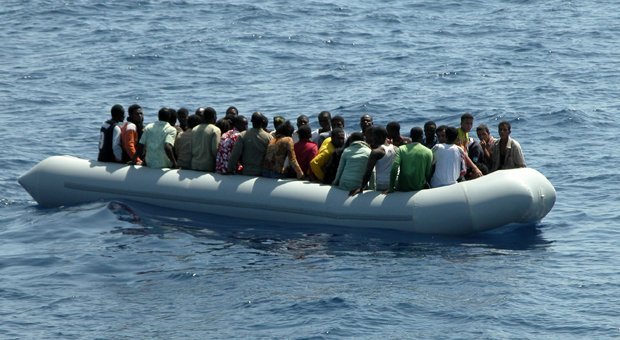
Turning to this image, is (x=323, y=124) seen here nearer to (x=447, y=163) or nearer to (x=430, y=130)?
(x=430, y=130)

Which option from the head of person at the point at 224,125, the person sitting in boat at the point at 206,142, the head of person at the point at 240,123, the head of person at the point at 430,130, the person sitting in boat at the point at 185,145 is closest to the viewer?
the head of person at the point at 430,130

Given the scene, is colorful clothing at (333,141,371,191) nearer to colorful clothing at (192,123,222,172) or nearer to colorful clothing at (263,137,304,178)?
colorful clothing at (263,137,304,178)

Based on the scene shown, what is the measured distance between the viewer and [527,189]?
1844 cm

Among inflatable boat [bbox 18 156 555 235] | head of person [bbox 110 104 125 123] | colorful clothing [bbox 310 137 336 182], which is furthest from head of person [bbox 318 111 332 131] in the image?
head of person [bbox 110 104 125 123]

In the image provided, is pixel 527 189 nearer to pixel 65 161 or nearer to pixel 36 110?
pixel 65 161

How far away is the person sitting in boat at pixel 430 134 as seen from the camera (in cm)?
1930

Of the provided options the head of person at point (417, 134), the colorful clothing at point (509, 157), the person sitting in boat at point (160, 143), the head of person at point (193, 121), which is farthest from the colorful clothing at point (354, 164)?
the person sitting in boat at point (160, 143)

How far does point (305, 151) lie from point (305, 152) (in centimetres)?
2

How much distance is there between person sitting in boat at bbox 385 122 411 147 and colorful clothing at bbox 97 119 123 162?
4451 mm

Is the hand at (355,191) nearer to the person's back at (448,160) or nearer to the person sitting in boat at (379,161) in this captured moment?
the person sitting in boat at (379,161)

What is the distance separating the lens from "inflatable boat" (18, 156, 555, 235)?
18531 millimetres

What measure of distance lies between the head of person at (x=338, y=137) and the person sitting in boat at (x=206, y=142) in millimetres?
1949

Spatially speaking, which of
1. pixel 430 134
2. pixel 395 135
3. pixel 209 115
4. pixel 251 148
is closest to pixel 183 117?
pixel 209 115

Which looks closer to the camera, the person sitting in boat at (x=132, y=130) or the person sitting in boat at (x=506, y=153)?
the person sitting in boat at (x=506, y=153)
